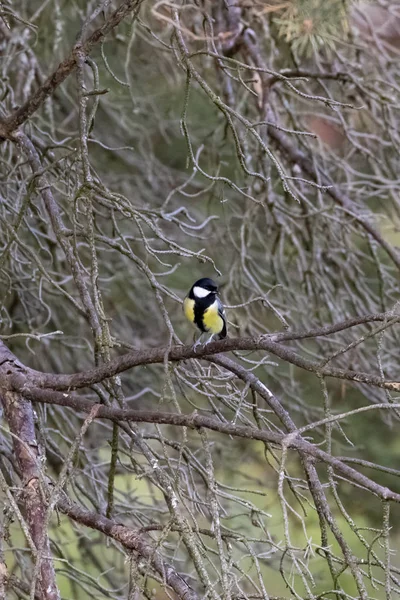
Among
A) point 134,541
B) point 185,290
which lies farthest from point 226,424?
point 185,290

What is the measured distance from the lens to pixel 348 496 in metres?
5.08

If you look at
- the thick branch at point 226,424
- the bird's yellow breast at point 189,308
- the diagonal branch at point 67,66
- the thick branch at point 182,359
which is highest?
the diagonal branch at point 67,66

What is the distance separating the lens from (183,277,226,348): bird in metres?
2.56

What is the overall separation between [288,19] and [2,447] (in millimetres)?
2132

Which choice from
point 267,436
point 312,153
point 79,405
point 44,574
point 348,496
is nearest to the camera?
point 267,436

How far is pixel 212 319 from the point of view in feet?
8.43

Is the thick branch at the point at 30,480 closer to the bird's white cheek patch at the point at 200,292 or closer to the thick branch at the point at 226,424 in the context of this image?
the thick branch at the point at 226,424

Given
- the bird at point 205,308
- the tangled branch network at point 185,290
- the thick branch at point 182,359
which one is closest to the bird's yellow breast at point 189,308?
the bird at point 205,308

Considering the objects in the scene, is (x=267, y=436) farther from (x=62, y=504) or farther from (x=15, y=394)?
(x=15, y=394)

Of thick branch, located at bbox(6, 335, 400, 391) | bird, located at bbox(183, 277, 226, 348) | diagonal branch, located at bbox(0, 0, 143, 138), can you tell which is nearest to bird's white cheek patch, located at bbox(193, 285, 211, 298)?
bird, located at bbox(183, 277, 226, 348)

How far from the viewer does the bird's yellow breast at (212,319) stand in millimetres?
2553

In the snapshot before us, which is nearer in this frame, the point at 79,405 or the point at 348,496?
the point at 79,405

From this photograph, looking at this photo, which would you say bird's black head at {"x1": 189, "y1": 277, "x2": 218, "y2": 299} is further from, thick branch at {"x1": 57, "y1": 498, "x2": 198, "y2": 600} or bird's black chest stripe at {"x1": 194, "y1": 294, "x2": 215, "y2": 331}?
thick branch at {"x1": 57, "y1": 498, "x2": 198, "y2": 600}

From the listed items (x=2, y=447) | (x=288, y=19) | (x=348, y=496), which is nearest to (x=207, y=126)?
(x=288, y=19)
